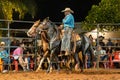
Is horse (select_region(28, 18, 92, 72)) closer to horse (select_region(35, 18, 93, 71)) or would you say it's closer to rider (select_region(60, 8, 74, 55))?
horse (select_region(35, 18, 93, 71))

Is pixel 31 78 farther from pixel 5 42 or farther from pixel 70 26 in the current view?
pixel 5 42

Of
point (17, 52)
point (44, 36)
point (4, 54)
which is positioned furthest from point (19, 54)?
point (44, 36)

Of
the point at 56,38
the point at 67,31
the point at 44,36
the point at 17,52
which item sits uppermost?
the point at 67,31

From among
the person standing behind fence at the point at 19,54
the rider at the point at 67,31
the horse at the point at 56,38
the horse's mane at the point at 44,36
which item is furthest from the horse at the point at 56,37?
the person standing behind fence at the point at 19,54

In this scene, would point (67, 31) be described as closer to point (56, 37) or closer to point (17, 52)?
point (56, 37)

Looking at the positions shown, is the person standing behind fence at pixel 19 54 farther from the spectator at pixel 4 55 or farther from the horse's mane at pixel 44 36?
the horse's mane at pixel 44 36

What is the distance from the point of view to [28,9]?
2867 centimetres

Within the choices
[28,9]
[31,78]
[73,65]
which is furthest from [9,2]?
[31,78]

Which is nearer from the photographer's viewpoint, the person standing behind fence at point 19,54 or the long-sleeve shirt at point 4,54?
the long-sleeve shirt at point 4,54

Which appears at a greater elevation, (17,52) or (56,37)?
(56,37)

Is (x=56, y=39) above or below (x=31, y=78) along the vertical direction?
above

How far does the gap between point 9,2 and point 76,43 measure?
718cm

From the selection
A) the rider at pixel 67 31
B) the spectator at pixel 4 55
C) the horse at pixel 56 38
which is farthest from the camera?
the spectator at pixel 4 55

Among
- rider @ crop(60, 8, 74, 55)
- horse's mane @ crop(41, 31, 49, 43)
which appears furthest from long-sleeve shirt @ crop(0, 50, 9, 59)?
rider @ crop(60, 8, 74, 55)
